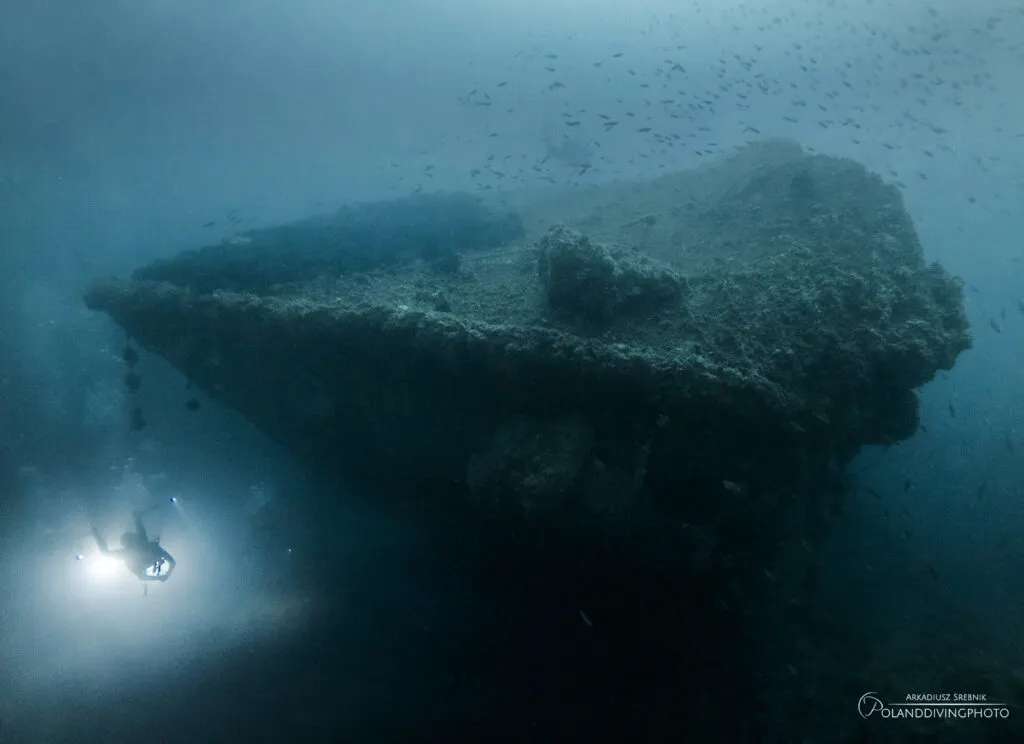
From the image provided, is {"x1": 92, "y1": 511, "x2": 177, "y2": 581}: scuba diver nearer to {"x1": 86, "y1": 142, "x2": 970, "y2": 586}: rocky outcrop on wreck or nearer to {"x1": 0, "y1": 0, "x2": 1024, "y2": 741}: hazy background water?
{"x1": 0, "y1": 0, "x2": 1024, "y2": 741}: hazy background water

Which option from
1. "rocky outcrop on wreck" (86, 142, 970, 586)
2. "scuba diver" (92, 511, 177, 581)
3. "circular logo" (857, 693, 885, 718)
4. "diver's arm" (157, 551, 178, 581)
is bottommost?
"diver's arm" (157, 551, 178, 581)

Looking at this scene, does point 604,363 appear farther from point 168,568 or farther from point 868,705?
point 168,568

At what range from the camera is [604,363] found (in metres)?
6.78

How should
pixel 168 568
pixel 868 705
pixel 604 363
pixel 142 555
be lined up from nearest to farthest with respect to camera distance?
pixel 604 363 → pixel 868 705 → pixel 142 555 → pixel 168 568

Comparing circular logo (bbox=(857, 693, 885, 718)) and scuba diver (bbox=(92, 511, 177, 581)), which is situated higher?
circular logo (bbox=(857, 693, 885, 718))

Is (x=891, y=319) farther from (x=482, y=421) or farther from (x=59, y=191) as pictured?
(x=59, y=191)

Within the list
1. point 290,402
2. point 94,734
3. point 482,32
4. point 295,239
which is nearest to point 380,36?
point 482,32

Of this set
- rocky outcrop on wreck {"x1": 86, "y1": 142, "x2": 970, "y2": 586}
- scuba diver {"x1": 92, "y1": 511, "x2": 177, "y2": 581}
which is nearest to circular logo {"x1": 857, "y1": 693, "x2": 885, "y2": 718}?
rocky outcrop on wreck {"x1": 86, "y1": 142, "x2": 970, "y2": 586}

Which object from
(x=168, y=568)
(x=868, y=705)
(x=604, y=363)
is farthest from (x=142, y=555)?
(x=868, y=705)

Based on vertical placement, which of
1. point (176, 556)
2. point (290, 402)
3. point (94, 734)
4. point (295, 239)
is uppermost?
point (295, 239)

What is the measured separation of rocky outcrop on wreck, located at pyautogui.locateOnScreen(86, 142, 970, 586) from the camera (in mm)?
7090

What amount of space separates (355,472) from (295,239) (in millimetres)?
6574

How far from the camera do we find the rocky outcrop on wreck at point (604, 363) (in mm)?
7090

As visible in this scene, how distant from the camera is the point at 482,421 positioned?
26.6 ft
